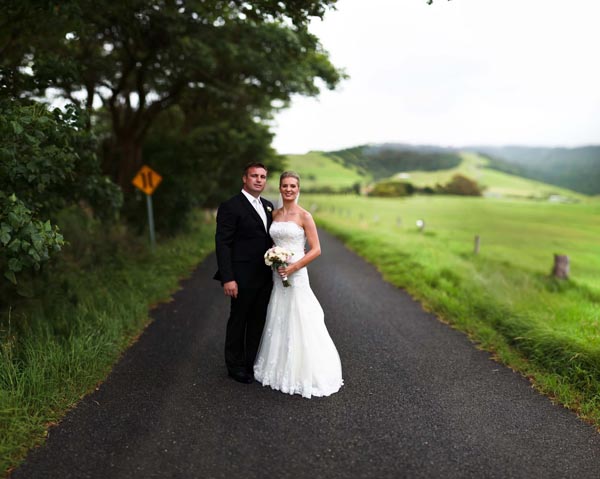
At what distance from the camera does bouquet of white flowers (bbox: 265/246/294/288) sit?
4.05 meters

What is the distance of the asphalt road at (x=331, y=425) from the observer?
116 inches

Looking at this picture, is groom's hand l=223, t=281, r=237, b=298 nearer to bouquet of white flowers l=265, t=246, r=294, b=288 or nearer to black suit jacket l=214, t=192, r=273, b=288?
black suit jacket l=214, t=192, r=273, b=288

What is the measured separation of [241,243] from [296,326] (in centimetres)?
106

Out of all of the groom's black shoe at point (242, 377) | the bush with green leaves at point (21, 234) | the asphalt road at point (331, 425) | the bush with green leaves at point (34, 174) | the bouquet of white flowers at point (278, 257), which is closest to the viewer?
the asphalt road at point (331, 425)

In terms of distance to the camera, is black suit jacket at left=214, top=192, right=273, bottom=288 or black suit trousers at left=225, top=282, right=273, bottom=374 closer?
black suit jacket at left=214, top=192, right=273, bottom=288

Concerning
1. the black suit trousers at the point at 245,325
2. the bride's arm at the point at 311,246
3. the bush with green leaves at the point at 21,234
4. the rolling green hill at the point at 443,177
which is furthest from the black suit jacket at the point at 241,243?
the rolling green hill at the point at 443,177

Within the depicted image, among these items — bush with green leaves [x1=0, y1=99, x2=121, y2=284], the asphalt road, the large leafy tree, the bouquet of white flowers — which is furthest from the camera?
the large leafy tree

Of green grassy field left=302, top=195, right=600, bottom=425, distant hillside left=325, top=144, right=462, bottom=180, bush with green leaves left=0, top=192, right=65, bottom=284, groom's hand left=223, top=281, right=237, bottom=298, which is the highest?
distant hillside left=325, top=144, right=462, bottom=180

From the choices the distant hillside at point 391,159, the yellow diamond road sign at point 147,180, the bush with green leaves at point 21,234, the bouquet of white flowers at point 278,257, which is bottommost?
the bouquet of white flowers at point 278,257

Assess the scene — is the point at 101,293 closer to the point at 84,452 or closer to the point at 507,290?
the point at 84,452

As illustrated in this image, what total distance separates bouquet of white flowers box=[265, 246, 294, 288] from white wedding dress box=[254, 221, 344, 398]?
14 cm

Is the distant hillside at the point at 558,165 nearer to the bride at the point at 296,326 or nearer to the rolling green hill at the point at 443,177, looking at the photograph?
the rolling green hill at the point at 443,177

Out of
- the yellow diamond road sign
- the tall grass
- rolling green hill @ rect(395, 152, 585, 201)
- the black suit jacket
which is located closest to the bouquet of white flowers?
the black suit jacket

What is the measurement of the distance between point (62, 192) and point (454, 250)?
1380 centimetres
